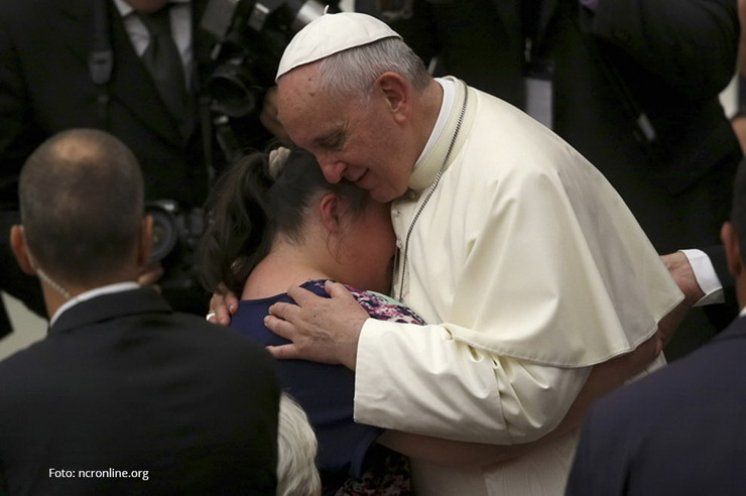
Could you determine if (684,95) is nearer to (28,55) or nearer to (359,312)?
(359,312)

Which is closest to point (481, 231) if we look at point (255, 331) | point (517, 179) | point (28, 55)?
point (517, 179)

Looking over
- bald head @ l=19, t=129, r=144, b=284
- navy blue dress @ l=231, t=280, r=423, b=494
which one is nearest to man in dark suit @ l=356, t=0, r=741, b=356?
navy blue dress @ l=231, t=280, r=423, b=494

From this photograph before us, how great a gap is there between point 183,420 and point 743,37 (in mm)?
1955

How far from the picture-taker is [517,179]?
10.5ft

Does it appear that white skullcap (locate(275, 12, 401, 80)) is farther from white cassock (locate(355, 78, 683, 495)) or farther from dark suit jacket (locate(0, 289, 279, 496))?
dark suit jacket (locate(0, 289, 279, 496))

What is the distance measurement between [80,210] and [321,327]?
0.82 m

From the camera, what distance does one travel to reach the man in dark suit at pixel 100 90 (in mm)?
4441

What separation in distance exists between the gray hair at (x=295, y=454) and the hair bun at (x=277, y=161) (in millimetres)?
Result: 733

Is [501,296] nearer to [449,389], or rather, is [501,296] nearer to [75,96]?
[449,389]

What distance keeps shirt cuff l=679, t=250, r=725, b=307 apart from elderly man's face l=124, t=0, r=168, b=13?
154 centimetres

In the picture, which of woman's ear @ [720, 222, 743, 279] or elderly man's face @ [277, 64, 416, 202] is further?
A: elderly man's face @ [277, 64, 416, 202]

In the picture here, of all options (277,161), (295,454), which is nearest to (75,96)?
(277,161)

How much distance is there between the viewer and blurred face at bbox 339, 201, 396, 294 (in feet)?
11.1

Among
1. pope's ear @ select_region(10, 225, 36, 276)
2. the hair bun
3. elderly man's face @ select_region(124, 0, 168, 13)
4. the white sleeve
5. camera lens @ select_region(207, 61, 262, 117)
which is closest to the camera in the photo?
pope's ear @ select_region(10, 225, 36, 276)
